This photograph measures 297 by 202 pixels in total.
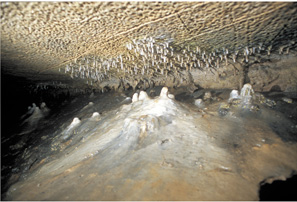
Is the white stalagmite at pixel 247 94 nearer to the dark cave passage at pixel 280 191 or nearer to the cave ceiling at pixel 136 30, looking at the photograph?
the cave ceiling at pixel 136 30

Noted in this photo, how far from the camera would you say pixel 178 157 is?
256 centimetres

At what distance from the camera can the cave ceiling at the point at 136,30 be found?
2.56 metres

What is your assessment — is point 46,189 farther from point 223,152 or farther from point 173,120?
point 223,152

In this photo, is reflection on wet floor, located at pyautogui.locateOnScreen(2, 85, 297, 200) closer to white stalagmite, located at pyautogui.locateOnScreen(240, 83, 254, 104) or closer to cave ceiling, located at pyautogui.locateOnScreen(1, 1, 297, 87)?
white stalagmite, located at pyautogui.locateOnScreen(240, 83, 254, 104)

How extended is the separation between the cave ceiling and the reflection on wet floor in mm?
1411

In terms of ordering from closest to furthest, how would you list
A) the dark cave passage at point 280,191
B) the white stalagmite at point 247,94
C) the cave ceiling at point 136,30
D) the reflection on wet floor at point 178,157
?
the dark cave passage at point 280,191
the reflection on wet floor at point 178,157
the cave ceiling at point 136,30
the white stalagmite at point 247,94

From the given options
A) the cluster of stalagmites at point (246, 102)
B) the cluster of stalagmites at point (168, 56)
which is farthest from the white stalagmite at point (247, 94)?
the cluster of stalagmites at point (168, 56)

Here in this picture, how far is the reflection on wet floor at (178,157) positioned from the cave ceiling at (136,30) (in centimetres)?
141

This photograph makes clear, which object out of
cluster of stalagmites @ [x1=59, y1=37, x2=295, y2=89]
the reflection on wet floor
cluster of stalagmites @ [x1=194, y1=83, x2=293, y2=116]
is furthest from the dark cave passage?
cluster of stalagmites @ [x1=59, y1=37, x2=295, y2=89]

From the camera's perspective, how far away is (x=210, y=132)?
334 cm

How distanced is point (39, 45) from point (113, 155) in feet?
10.5

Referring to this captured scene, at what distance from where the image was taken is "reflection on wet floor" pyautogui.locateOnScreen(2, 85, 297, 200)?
2020 millimetres

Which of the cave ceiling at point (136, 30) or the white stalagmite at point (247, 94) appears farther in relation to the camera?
the white stalagmite at point (247, 94)

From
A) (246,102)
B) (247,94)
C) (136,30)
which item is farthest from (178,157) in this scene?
(247,94)
